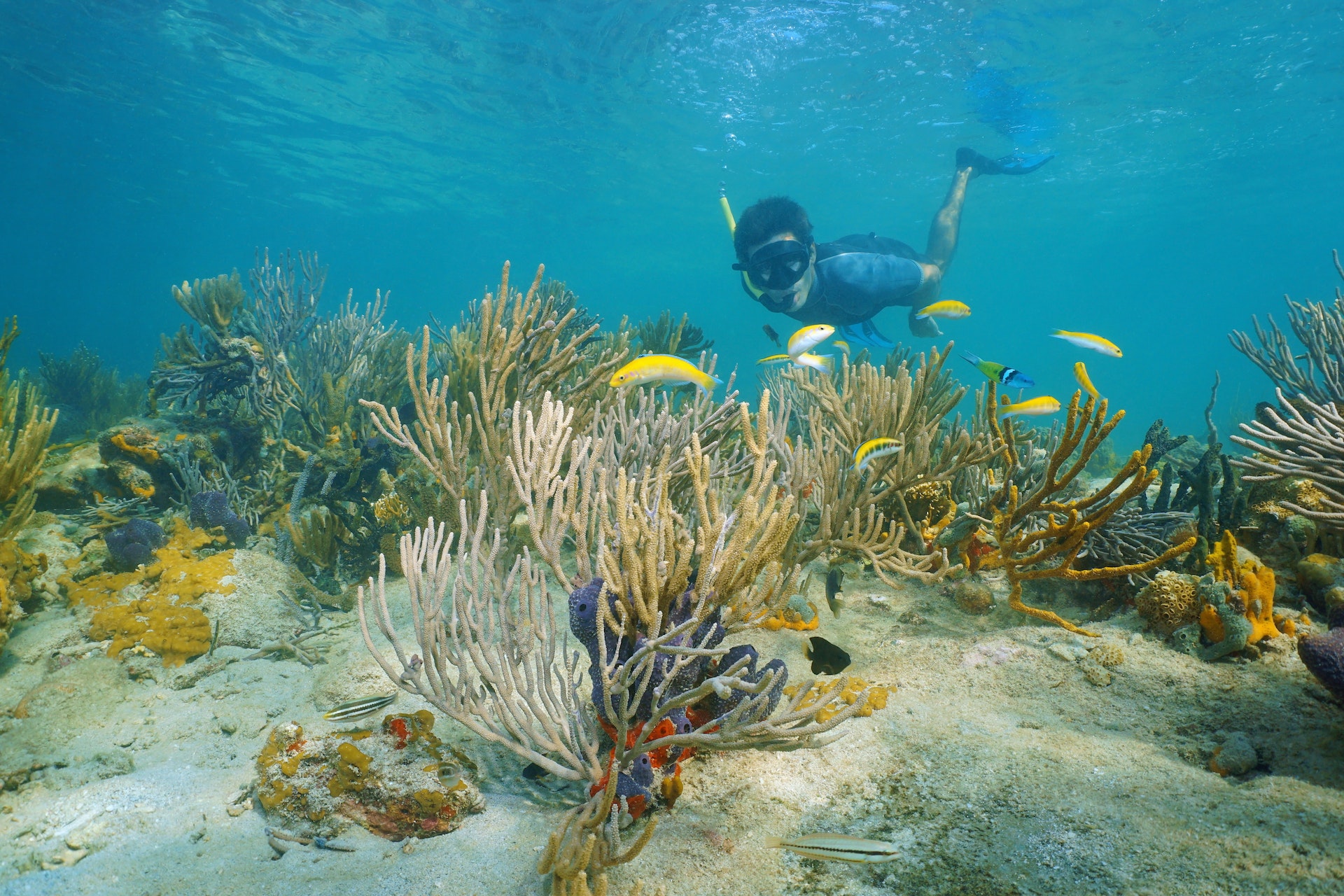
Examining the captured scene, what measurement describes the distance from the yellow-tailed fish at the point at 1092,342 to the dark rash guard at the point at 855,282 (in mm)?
3602

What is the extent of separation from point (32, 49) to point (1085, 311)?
449 ft

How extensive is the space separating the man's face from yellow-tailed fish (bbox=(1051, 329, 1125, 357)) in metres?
3.44

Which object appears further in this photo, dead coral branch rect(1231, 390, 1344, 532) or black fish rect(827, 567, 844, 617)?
black fish rect(827, 567, 844, 617)

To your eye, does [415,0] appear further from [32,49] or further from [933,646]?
[933,646]

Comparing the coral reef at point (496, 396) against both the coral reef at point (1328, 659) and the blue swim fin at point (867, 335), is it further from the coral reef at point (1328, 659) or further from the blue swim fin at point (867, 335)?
the blue swim fin at point (867, 335)

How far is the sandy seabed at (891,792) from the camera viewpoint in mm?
1762

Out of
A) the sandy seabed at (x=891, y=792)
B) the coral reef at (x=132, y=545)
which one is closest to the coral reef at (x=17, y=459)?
the coral reef at (x=132, y=545)

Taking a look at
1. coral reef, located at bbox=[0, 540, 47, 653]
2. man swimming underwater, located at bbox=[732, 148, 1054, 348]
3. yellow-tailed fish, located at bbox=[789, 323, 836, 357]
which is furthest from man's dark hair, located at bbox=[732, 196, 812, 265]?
coral reef, located at bbox=[0, 540, 47, 653]

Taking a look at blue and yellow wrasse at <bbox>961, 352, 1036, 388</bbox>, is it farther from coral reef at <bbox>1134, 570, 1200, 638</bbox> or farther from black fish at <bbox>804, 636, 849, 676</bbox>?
black fish at <bbox>804, 636, 849, 676</bbox>

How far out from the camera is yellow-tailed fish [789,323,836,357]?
4152mm

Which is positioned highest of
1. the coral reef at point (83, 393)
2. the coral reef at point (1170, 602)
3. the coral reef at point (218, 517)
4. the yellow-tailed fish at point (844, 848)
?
the coral reef at point (83, 393)

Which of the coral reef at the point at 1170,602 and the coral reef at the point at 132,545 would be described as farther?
the coral reef at the point at 132,545

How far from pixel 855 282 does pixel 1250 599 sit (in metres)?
5.81

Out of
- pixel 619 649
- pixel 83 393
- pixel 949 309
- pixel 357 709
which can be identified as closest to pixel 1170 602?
pixel 619 649
